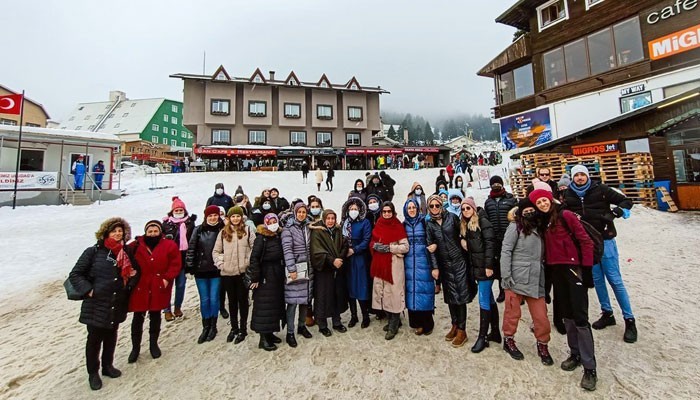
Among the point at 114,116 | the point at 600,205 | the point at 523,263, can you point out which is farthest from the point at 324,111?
the point at 114,116

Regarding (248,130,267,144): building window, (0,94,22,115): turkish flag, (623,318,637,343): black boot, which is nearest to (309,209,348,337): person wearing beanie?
(623,318,637,343): black boot

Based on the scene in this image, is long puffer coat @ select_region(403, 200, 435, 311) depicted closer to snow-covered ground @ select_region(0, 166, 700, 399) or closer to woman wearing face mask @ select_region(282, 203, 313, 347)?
snow-covered ground @ select_region(0, 166, 700, 399)

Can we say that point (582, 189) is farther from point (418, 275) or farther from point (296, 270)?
point (296, 270)

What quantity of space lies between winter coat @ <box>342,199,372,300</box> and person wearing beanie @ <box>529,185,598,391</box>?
2.31 meters

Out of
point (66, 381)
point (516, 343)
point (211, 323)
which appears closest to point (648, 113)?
point (516, 343)

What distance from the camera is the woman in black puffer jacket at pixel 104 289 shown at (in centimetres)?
333

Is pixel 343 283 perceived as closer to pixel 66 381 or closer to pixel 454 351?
pixel 454 351

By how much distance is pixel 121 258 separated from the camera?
359 centimetres

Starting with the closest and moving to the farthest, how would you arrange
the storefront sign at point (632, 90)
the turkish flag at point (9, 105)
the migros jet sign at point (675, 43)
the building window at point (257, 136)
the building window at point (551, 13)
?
the migros jet sign at point (675, 43) < the turkish flag at point (9, 105) < the storefront sign at point (632, 90) < the building window at point (551, 13) < the building window at point (257, 136)

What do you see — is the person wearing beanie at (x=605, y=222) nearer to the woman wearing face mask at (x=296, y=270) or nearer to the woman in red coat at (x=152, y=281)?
the woman wearing face mask at (x=296, y=270)

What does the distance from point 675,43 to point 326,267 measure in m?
18.6

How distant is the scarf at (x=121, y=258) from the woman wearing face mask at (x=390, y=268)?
313cm

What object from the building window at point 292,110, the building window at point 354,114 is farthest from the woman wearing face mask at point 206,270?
the building window at point 354,114

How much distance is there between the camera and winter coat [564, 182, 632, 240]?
3711mm
